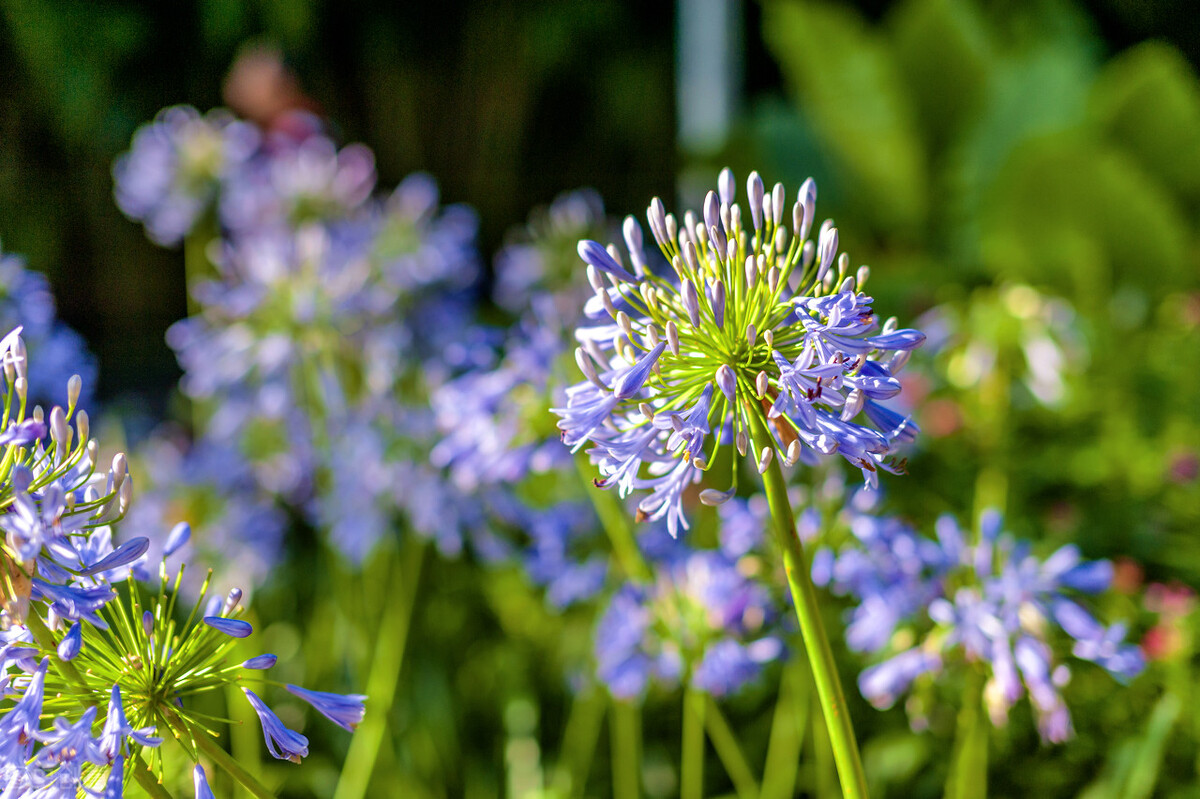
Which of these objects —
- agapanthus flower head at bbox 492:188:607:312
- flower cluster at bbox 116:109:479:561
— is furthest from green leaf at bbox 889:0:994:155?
flower cluster at bbox 116:109:479:561

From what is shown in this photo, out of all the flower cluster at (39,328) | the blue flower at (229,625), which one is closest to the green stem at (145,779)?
the blue flower at (229,625)

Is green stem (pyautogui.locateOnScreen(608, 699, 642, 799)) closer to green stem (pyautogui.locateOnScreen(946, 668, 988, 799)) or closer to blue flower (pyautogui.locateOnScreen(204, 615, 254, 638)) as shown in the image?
green stem (pyautogui.locateOnScreen(946, 668, 988, 799))

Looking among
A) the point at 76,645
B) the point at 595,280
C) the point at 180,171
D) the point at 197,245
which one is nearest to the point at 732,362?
the point at 595,280

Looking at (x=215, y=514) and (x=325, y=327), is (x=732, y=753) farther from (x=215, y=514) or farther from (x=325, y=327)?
(x=215, y=514)

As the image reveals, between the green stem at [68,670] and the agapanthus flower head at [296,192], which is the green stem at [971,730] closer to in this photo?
the green stem at [68,670]

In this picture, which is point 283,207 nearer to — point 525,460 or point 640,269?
point 525,460

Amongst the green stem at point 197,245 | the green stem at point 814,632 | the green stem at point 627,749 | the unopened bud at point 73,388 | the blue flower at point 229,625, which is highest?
the green stem at point 197,245
